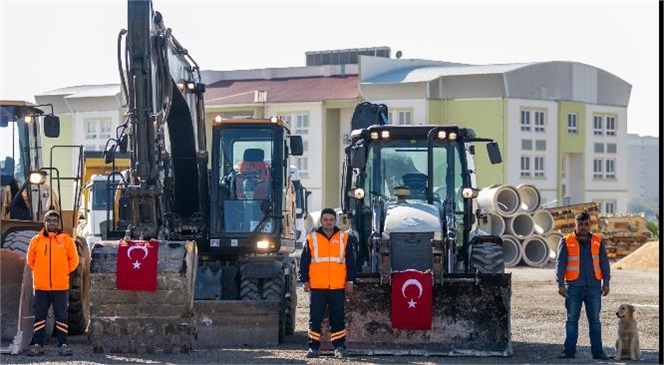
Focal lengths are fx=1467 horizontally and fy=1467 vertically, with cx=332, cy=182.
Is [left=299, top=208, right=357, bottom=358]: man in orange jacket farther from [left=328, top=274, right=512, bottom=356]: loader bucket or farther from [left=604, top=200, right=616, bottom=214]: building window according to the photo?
[left=604, top=200, right=616, bottom=214]: building window

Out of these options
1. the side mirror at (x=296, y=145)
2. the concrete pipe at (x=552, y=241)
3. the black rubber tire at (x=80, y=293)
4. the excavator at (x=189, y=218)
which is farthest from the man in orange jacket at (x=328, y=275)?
the concrete pipe at (x=552, y=241)

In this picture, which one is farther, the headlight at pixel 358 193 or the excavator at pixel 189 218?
the headlight at pixel 358 193

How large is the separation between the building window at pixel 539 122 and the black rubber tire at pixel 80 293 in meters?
55.4

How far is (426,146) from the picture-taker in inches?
745

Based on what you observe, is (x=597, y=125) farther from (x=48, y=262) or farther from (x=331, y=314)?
(x=48, y=262)

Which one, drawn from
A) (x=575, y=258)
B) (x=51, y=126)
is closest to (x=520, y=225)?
(x=51, y=126)

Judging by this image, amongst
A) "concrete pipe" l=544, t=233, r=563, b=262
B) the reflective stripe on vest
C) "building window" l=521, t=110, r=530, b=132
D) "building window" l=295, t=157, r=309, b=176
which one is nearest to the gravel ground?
the reflective stripe on vest

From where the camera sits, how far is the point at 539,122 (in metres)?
73.4

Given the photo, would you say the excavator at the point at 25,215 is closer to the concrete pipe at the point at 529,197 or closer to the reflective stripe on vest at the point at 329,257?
the reflective stripe on vest at the point at 329,257

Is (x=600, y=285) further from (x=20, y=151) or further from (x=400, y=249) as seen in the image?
(x=20, y=151)

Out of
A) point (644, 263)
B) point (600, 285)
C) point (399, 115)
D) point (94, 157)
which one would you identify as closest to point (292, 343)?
point (600, 285)

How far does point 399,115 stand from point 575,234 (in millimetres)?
54170

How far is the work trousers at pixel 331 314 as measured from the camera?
16.6 m

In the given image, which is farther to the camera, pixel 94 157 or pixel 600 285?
pixel 94 157
